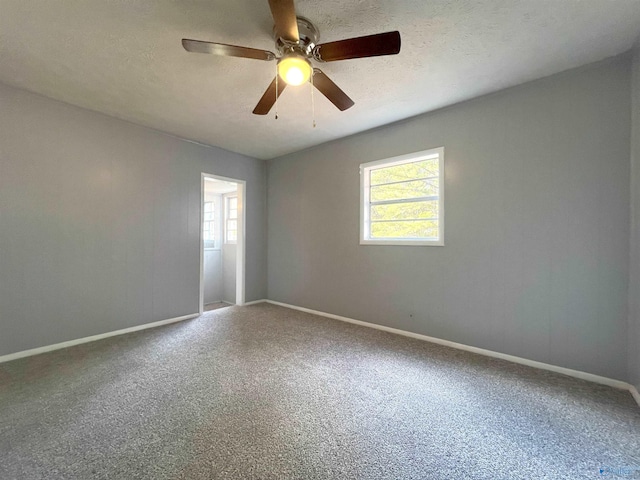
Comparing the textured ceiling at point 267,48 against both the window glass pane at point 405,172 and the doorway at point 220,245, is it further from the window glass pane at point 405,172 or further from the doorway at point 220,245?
the doorway at point 220,245

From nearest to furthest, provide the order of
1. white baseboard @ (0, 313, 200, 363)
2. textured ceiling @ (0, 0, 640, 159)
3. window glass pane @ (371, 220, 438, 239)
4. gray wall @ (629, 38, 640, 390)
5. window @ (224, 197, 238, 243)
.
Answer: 1. textured ceiling @ (0, 0, 640, 159)
2. gray wall @ (629, 38, 640, 390)
3. white baseboard @ (0, 313, 200, 363)
4. window glass pane @ (371, 220, 438, 239)
5. window @ (224, 197, 238, 243)

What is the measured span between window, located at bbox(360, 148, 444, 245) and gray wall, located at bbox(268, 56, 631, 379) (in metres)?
0.11

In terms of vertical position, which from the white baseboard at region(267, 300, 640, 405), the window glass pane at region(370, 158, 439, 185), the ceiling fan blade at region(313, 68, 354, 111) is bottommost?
the white baseboard at region(267, 300, 640, 405)

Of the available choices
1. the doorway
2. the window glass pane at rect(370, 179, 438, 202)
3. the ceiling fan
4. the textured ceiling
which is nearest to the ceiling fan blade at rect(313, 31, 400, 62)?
the ceiling fan

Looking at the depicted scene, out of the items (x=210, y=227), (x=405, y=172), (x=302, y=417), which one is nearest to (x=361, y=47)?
(x=405, y=172)

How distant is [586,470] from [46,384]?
361cm

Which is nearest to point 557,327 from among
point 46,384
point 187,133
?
point 46,384

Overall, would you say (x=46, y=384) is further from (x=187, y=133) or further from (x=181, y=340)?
(x=187, y=133)

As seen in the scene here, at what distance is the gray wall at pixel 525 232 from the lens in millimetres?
2074

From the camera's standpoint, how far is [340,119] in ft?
10.4

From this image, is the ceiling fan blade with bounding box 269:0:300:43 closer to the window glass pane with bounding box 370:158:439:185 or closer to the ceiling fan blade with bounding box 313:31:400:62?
the ceiling fan blade with bounding box 313:31:400:62

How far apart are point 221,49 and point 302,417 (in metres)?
2.41

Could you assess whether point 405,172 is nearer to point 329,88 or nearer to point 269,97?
point 329,88

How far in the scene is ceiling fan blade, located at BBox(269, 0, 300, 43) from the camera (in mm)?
1292
